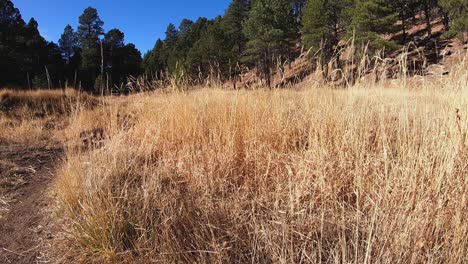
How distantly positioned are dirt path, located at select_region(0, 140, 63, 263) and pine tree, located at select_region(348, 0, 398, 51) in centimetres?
2147

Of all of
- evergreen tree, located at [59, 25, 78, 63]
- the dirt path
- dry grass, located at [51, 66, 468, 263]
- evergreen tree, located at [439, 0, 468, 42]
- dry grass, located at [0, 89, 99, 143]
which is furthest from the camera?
evergreen tree, located at [59, 25, 78, 63]

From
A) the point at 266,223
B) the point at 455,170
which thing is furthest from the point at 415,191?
the point at 266,223

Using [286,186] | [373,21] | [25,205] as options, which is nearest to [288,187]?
[286,186]

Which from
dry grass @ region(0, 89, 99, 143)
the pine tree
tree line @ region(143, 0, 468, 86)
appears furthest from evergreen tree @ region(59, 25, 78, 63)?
dry grass @ region(0, 89, 99, 143)

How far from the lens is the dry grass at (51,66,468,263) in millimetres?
1373

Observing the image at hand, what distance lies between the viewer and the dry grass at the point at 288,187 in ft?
4.50

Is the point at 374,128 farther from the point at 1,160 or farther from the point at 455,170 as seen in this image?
the point at 1,160

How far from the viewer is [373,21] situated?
22078 mm

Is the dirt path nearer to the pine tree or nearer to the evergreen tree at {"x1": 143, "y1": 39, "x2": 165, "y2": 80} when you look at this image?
the evergreen tree at {"x1": 143, "y1": 39, "x2": 165, "y2": 80}

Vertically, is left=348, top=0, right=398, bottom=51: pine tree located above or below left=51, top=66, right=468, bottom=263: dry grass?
above

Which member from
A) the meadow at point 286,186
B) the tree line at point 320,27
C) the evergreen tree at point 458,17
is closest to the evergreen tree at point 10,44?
the tree line at point 320,27

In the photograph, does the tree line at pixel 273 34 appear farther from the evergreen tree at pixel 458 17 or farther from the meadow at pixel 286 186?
the meadow at pixel 286 186

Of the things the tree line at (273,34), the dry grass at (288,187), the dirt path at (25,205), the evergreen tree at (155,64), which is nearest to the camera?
the dry grass at (288,187)

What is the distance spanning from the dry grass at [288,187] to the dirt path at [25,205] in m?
0.19
